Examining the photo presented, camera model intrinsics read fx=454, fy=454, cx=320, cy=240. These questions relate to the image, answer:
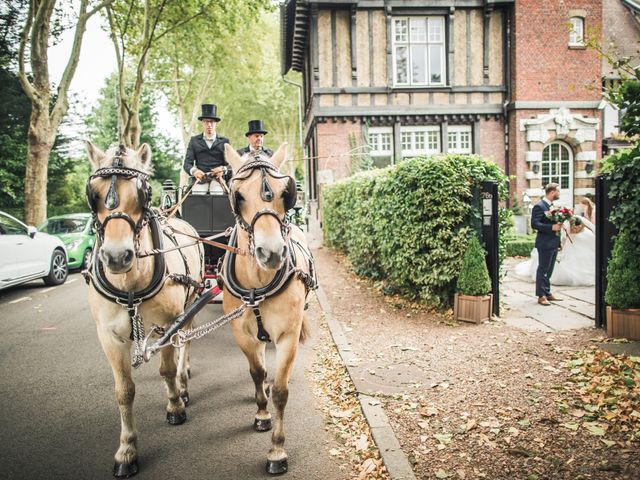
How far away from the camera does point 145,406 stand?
15.7ft

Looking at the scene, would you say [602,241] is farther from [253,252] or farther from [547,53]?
[547,53]

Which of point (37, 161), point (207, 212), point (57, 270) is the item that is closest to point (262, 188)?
point (207, 212)

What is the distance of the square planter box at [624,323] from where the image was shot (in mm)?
6176

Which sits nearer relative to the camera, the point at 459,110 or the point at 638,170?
the point at 638,170

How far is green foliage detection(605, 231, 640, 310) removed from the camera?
244 inches

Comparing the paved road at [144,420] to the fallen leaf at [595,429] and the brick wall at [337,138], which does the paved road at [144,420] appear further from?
the brick wall at [337,138]

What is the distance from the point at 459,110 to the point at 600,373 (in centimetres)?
1704

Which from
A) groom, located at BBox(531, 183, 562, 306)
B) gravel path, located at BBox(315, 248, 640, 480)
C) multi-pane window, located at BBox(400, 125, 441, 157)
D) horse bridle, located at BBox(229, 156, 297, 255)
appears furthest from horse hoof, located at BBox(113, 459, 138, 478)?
multi-pane window, located at BBox(400, 125, 441, 157)

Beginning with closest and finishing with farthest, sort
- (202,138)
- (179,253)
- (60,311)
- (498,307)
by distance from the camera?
(179,253) < (202,138) < (498,307) < (60,311)

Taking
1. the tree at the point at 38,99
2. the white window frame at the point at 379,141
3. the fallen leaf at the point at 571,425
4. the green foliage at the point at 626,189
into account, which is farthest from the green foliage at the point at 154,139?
the fallen leaf at the point at 571,425

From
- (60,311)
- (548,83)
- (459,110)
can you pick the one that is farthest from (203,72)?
(60,311)

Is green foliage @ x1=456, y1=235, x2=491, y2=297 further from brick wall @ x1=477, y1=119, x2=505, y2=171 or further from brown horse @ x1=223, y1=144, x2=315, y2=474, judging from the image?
brick wall @ x1=477, y1=119, x2=505, y2=171

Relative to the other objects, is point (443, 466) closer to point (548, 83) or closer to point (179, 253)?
point (179, 253)

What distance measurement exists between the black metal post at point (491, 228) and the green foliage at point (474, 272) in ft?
0.84
